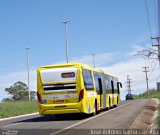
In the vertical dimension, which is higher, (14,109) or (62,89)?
(62,89)

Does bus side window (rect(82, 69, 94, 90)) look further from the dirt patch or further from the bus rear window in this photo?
the dirt patch

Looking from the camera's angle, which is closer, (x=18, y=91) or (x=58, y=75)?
(x=58, y=75)

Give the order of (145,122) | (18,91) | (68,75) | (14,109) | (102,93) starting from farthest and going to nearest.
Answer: (18,91)
(14,109)
(102,93)
(68,75)
(145,122)

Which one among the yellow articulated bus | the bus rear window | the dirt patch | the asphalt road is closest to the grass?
the asphalt road

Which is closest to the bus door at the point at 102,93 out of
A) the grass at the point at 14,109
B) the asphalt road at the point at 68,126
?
the asphalt road at the point at 68,126

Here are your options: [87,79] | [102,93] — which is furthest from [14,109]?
[87,79]

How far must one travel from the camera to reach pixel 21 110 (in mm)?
48062

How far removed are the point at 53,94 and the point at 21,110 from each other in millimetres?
21365

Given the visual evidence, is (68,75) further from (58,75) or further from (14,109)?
(14,109)

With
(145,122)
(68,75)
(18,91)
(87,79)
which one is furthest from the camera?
(18,91)

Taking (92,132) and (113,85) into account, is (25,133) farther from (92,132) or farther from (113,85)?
(113,85)

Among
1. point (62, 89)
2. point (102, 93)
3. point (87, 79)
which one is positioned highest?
point (87, 79)

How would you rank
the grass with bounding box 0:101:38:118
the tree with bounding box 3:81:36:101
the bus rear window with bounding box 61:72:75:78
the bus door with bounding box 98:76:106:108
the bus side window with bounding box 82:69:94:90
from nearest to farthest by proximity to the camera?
the bus rear window with bounding box 61:72:75:78 < the bus side window with bounding box 82:69:94:90 < the bus door with bounding box 98:76:106:108 < the grass with bounding box 0:101:38:118 < the tree with bounding box 3:81:36:101

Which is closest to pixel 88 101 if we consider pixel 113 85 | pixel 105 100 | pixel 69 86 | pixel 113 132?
pixel 69 86
